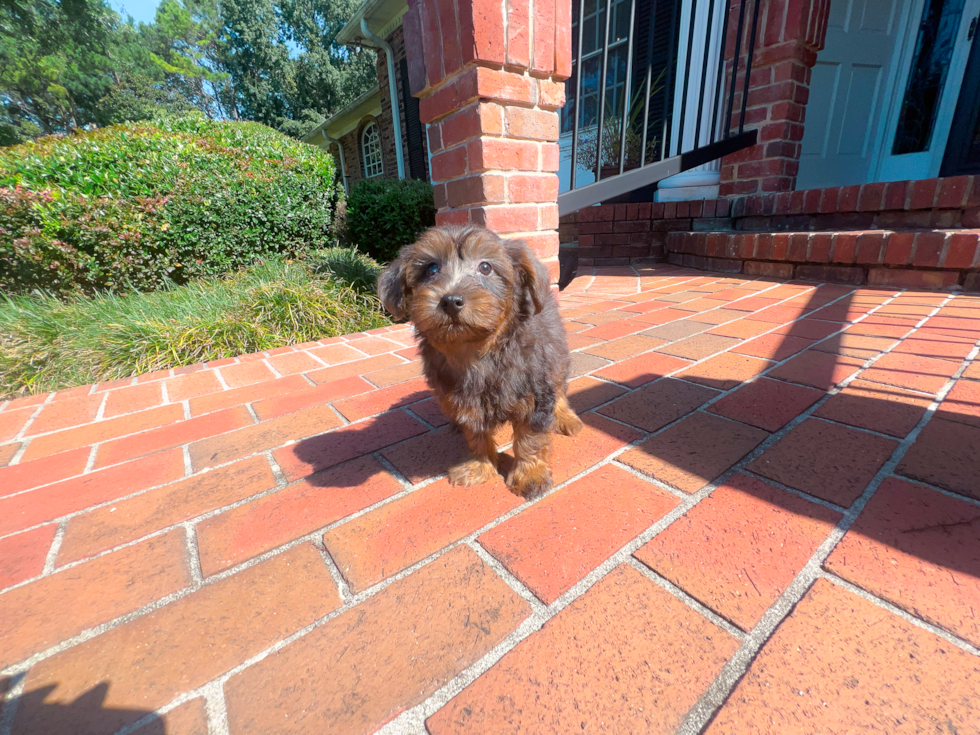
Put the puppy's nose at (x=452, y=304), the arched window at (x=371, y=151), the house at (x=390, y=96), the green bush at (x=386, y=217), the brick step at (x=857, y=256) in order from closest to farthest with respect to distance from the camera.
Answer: the puppy's nose at (x=452, y=304) < the brick step at (x=857, y=256) < the green bush at (x=386, y=217) < the house at (x=390, y=96) < the arched window at (x=371, y=151)

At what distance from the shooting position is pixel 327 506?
171cm

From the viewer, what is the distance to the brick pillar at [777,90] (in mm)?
4875

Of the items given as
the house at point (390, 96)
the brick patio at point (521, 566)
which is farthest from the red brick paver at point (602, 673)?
the house at point (390, 96)

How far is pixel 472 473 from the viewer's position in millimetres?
1842

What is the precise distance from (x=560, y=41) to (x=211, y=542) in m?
3.54

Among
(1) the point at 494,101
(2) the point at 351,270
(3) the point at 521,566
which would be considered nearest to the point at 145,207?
(2) the point at 351,270

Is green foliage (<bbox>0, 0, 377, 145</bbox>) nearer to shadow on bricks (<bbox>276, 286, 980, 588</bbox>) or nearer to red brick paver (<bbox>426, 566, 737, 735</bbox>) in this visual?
shadow on bricks (<bbox>276, 286, 980, 588</bbox>)

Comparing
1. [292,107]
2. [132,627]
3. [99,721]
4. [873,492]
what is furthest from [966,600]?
[292,107]

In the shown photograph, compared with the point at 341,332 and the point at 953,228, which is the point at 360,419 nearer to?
the point at 341,332

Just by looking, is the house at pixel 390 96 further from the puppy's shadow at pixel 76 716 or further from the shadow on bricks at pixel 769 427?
the puppy's shadow at pixel 76 716

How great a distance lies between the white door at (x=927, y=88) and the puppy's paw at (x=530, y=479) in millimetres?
7658

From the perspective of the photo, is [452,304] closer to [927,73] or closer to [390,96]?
[927,73]

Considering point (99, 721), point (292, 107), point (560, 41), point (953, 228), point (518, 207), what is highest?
point (292, 107)

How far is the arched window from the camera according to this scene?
57.6 feet
